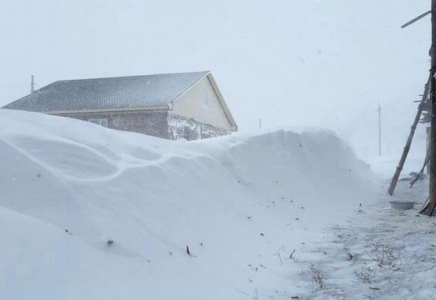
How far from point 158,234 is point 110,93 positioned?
19.3m

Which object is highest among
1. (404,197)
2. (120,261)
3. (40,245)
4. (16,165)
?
(16,165)

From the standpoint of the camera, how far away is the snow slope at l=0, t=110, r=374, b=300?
274cm

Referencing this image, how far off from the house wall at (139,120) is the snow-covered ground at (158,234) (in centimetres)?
1205

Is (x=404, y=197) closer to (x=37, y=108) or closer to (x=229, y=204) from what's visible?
(x=229, y=204)

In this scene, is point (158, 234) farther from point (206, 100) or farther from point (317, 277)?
point (206, 100)

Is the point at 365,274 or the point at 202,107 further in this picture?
the point at 202,107

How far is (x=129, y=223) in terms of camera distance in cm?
367

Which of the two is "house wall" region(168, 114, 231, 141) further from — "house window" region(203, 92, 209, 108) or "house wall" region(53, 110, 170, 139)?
"house window" region(203, 92, 209, 108)

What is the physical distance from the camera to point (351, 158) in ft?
44.3

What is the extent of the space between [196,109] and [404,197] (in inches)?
518

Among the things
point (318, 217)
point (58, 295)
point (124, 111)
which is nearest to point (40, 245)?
point (58, 295)

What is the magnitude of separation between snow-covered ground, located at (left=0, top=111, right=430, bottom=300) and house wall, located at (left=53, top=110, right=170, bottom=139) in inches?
474

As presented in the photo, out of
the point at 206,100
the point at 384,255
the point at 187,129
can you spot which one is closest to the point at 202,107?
the point at 206,100

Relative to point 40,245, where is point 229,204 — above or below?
below
